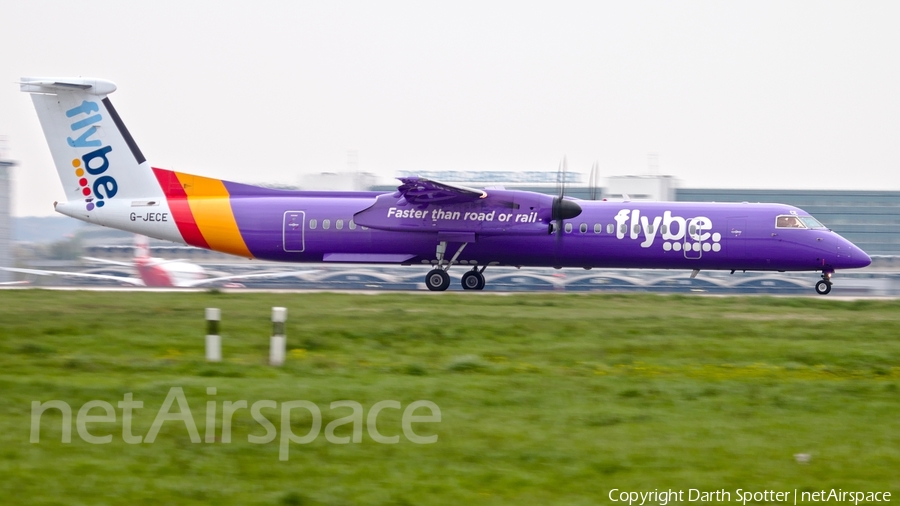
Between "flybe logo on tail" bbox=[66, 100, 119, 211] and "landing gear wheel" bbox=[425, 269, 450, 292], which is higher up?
"flybe logo on tail" bbox=[66, 100, 119, 211]

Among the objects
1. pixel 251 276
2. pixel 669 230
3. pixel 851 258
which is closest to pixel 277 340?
pixel 669 230

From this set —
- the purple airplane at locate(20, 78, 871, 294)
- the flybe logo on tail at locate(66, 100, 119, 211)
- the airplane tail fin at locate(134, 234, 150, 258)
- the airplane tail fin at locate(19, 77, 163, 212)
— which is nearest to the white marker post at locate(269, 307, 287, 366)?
the purple airplane at locate(20, 78, 871, 294)

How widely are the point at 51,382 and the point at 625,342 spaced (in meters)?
8.97

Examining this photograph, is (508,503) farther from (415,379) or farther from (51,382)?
(51,382)

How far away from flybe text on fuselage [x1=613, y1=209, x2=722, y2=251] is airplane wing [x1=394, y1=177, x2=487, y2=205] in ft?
14.3

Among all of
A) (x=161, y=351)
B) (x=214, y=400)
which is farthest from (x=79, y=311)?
(x=214, y=400)

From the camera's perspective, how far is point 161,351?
1309cm

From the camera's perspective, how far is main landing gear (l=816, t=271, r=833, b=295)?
27070 millimetres

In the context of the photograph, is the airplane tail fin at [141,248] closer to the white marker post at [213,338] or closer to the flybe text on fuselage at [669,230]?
the flybe text on fuselage at [669,230]

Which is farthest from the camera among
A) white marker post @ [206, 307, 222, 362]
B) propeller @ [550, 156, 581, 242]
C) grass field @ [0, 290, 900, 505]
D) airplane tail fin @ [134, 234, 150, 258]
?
airplane tail fin @ [134, 234, 150, 258]

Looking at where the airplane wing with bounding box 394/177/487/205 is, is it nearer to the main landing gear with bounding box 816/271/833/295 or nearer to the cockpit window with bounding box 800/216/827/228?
the cockpit window with bounding box 800/216/827/228

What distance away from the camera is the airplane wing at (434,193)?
82.4 ft

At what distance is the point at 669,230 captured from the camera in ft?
84.6

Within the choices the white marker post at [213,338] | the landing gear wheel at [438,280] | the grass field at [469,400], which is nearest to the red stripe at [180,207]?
the landing gear wheel at [438,280]
